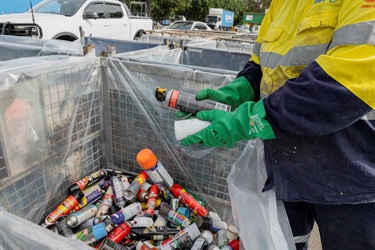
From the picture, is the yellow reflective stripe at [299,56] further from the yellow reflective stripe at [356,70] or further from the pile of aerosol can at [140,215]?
the pile of aerosol can at [140,215]

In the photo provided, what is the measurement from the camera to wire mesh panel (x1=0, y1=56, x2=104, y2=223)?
4.67ft

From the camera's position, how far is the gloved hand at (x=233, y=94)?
4.59 ft

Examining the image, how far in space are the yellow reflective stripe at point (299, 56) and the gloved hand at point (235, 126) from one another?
8.0 inches

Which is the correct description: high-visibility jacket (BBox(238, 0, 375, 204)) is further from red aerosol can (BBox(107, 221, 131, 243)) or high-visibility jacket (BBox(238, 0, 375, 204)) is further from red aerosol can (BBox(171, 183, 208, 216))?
red aerosol can (BBox(107, 221, 131, 243))

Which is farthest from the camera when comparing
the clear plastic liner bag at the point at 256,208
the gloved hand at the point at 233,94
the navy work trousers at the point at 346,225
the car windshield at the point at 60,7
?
the car windshield at the point at 60,7

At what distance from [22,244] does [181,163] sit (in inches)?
50.9

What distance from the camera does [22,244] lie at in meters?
0.76

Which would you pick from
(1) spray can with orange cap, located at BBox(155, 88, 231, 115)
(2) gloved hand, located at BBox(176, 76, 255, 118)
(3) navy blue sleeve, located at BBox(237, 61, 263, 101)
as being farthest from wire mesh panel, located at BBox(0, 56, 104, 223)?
(3) navy blue sleeve, located at BBox(237, 61, 263, 101)

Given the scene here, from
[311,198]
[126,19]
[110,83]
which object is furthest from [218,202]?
[126,19]

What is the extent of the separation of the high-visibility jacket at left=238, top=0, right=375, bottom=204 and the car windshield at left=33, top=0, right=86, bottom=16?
642 centimetres

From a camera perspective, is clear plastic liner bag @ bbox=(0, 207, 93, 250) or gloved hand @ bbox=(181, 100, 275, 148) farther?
gloved hand @ bbox=(181, 100, 275, 148)

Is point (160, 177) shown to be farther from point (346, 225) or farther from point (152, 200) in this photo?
point (346, 225)

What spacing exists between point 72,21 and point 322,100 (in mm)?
Result: 6533

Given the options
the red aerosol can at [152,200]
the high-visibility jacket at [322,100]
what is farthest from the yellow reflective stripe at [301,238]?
the red aerosol can at [152,200]
